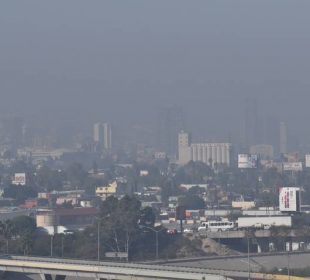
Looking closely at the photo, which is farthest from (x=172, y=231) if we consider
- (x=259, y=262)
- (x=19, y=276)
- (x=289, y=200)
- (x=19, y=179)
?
(x=19, y=179)

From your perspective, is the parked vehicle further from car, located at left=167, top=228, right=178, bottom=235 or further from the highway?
the highway

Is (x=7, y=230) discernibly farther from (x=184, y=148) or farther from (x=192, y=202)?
(x=184, y=148)

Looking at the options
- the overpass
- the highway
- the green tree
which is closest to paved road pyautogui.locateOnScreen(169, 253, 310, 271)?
the highway

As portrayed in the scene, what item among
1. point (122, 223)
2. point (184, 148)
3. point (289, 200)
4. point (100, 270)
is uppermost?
point (184, 148)

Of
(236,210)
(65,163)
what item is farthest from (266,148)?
(236,210)

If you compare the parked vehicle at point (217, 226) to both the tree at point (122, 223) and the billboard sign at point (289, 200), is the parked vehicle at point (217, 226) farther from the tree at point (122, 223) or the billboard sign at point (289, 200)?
the billboard sign at point (289, 200)

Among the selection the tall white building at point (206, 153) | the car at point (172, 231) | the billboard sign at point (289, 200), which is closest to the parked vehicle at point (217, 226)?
the car at point (172, 231)
